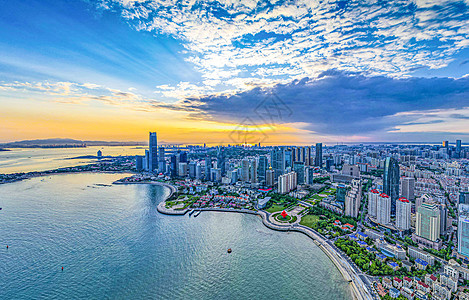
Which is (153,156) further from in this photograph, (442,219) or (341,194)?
(442,219)

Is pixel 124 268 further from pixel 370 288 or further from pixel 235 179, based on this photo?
pixel 235 179

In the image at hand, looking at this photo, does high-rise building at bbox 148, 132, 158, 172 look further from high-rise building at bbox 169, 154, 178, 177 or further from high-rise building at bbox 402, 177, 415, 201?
high-rise building at bbox 402, 177, 415, 201

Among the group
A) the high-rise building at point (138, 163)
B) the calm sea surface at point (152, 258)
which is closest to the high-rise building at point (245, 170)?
the calm sea surface at point (152, 258)

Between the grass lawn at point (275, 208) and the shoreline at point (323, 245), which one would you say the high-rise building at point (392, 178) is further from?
the shoreline at point (323, 245)

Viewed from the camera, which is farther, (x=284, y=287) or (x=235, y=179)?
(x=235, y=179)

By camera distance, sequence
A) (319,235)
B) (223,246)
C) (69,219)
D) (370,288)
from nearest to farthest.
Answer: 1. (370,288)
2. (223,246)
3. (319,235)
4. (69,219)

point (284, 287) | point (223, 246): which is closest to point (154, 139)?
point (223, 246)

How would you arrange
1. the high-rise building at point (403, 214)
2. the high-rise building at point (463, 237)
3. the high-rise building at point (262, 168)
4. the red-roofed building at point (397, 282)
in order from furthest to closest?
the high-rise building at point (262, 168) < the high-rise building at point (403, 214) < the high-rise building at point (463, 237) < the red-roofed building at point (397, 282)
